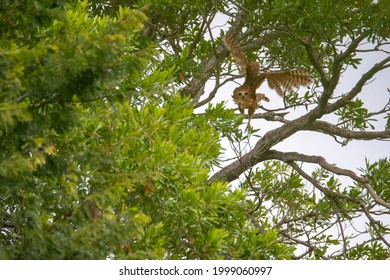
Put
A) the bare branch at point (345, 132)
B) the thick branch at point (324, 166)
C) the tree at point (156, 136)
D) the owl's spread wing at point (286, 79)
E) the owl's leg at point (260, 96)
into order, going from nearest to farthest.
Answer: the tree at point (156, 136)
the owl's spread wing at point (286, 79)
the owl's leg at point (260, 96)
the thick branch at point (324, 166)
the bare branch at point (345, 132)

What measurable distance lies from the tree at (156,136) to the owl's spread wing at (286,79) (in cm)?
27

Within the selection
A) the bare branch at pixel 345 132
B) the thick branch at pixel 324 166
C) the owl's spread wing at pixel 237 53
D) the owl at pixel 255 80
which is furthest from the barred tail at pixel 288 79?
the bare branch at pixel 345 132

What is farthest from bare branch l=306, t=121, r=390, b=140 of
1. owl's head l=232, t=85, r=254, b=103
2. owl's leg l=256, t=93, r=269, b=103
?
owl's head l=232, t=85, r=254, b=103

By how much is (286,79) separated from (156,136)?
2.22 metres

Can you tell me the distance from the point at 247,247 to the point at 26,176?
2454 millimetres

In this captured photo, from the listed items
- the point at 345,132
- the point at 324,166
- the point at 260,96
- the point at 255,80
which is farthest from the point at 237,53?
the point at 345,132

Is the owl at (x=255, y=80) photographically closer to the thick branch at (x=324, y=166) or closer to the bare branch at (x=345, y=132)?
the thick branch at (x=324, y=166)

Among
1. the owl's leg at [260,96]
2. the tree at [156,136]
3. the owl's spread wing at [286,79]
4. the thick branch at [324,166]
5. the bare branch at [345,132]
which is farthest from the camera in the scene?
the bare branch at [345,132]

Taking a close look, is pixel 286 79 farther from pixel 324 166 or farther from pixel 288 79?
pixel 324 166

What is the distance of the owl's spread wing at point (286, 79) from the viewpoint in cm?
709

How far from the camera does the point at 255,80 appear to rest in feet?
23.5

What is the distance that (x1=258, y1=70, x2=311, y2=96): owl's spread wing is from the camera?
7090 mm

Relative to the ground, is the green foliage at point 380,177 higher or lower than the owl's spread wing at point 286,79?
lower
